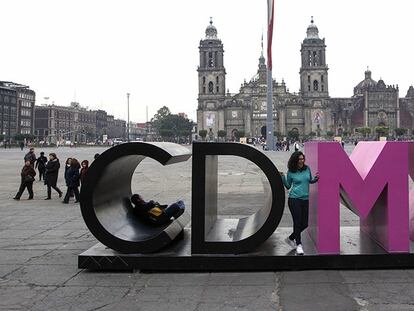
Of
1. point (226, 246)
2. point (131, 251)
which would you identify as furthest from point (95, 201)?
point (226, 246)

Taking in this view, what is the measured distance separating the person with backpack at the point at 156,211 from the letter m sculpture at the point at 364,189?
2053mm

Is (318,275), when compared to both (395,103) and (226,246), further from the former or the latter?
(395,103)

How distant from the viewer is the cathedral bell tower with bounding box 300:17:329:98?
108 m

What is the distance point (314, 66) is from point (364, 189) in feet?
354

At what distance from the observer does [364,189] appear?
20.1 ft

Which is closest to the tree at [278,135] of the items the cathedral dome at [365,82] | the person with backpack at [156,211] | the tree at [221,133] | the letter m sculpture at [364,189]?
the tree at [221,133]

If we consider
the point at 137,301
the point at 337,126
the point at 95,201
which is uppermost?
the point at 337,126

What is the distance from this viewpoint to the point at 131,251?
20.0ft

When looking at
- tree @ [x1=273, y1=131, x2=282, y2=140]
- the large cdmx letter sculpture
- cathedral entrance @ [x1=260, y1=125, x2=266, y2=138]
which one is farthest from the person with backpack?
cathedral entrance @ [x1=260, y1=125, x2=266, y2=138]

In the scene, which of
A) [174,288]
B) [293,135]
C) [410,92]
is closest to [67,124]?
[293,135]

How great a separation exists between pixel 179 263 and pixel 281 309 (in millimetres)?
1791

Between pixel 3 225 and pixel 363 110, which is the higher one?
pixel 363 110

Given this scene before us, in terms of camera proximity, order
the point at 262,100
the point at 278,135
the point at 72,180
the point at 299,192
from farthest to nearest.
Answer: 1. the point at 262,100
2. the point at 278,135
3. the point at 72,180
4. the point at 299,192

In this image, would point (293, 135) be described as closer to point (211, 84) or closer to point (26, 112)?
point (211, 84)
